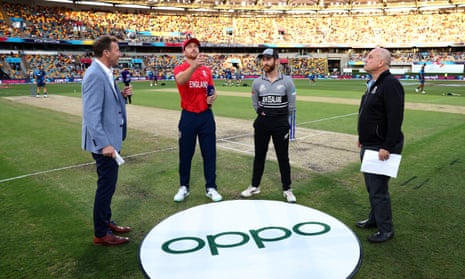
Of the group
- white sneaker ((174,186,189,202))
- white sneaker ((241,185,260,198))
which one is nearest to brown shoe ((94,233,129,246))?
white sneaker ((174,186,189,202))

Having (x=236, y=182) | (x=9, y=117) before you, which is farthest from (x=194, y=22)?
(x=236, y=182)

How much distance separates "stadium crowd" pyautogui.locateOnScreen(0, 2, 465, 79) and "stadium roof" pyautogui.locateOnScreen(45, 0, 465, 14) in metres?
1.38

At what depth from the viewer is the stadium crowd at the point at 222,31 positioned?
53.1m

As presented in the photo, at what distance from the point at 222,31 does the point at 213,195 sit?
228 feet

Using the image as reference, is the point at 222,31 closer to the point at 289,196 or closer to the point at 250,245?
the point at 289,196

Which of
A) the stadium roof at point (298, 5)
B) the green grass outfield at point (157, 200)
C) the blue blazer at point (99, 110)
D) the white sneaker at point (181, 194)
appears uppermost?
the stadium roof at point (298, 5)

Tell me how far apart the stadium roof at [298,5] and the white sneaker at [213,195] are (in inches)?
2524

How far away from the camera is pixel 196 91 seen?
5.14 meters

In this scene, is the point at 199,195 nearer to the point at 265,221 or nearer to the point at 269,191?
the point at 269,191

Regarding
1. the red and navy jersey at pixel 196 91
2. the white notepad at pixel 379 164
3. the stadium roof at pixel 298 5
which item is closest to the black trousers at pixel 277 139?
the red and navy jersey at pixel 196 91

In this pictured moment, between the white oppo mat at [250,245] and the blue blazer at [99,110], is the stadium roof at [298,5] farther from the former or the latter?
the white oppo mat at [250,245]

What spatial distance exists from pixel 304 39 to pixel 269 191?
7243cm

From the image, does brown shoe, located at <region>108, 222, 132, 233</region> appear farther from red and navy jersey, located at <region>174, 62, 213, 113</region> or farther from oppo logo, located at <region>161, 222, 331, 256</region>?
red and navy jersey, located at <region>174, 62, 213, 113</region>

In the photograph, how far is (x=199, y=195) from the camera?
18.4 feet
